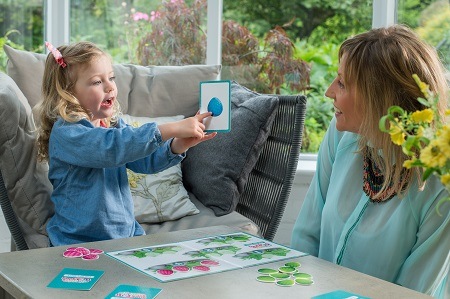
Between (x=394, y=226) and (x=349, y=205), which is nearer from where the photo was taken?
(x=394, y=226)

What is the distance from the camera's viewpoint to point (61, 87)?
7.34 feet

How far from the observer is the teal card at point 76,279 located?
1.25m

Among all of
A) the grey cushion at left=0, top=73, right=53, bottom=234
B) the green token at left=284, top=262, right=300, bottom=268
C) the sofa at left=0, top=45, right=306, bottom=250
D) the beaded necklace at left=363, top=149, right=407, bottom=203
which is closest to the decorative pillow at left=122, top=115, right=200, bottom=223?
the sofa at left=0, top=45, right=306, bottom=250

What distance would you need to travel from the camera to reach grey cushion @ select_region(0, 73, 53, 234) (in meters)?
2.22

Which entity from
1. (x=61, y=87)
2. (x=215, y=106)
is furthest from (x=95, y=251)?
(x=61, y=87)

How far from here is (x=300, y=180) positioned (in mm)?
3420

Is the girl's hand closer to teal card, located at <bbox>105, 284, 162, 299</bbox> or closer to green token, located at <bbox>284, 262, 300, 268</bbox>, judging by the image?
green token, located at <bbox>284, 262, 300, 268</bbox>

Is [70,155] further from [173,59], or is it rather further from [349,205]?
[173,59]

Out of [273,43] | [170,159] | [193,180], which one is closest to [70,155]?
[170,159]

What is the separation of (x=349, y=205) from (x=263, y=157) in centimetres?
88

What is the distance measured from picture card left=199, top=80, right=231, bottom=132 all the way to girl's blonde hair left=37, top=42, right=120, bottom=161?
511mm

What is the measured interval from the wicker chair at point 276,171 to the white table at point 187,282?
94 centimetres

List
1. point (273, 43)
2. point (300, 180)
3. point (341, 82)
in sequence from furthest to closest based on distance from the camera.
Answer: point (273, 43) < point (300, 180) < point (341, 82)

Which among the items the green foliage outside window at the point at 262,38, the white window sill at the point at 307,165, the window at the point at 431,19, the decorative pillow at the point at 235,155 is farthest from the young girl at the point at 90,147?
the window at the point at 431,19
